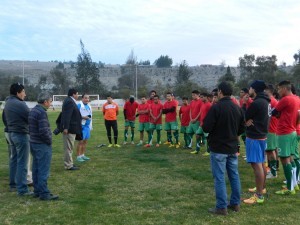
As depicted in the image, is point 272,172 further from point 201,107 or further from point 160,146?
point 160,146

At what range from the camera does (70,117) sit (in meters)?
9.55

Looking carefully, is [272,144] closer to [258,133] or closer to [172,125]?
[258,133]

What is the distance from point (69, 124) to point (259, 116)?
5.05m

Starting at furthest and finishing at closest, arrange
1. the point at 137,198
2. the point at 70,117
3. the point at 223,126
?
the point at 70,117, the point at 137,198, the point at 223,126

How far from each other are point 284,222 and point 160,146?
8655 millimetres

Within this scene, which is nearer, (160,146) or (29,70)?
(160,146)

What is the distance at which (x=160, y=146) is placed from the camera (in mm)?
14289

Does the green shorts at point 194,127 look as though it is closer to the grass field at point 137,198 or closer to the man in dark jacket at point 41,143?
the grass field at point 137,198

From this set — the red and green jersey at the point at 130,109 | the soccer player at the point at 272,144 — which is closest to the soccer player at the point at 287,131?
the soccer player at the point at 272,144

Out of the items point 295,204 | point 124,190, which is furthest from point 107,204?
point 295,204

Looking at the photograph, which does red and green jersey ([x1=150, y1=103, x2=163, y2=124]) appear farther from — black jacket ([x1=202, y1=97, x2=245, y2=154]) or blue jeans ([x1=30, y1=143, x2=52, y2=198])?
black jacket ([x1=202, y1=97, x2=245, y2=154])

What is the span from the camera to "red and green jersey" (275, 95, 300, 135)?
7.32 m

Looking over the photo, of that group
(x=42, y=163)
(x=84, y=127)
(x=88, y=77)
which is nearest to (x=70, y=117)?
(x=84, y=127)

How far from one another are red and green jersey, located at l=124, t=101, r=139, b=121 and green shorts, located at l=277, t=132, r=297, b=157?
8.24 meters
